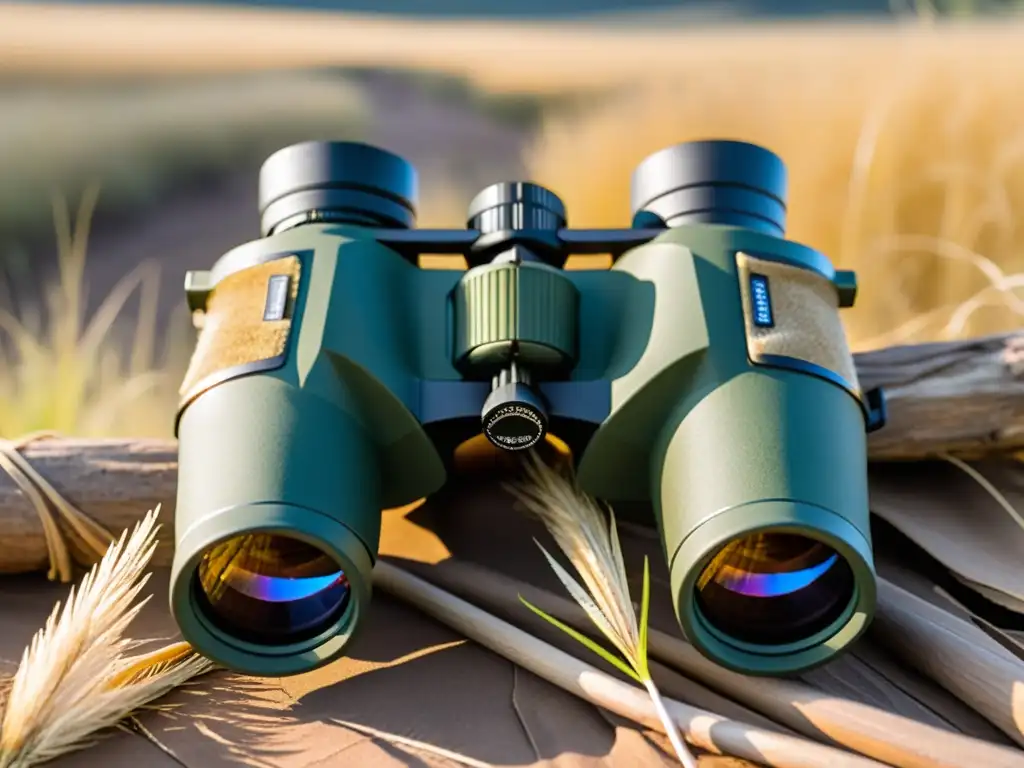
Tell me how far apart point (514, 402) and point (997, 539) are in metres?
0.64

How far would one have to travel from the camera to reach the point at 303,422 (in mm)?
926

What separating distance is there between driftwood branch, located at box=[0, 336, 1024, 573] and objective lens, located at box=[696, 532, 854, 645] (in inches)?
12.7

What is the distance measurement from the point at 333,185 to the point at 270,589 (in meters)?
0.46

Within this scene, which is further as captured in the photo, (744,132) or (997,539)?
(744,132)

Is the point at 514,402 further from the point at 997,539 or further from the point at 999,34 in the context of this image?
the point at 999,34

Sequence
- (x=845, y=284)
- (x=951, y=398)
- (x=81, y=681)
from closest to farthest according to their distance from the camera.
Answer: (x=81, y=681) → (x=845, y=284) → (x=951, y=398)

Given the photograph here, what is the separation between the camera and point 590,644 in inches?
36.2

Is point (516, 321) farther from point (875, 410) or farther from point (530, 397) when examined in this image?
point (875, 410)

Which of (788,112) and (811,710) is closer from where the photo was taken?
(811,710)

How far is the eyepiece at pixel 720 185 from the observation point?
1118mm

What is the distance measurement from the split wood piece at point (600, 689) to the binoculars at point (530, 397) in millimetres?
67

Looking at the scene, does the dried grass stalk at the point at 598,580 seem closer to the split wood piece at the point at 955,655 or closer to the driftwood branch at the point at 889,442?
the split wood piece at the point at 955,655

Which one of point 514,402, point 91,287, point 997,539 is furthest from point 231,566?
point 91,287

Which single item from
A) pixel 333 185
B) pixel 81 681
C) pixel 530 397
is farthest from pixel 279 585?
pixel 333 185
